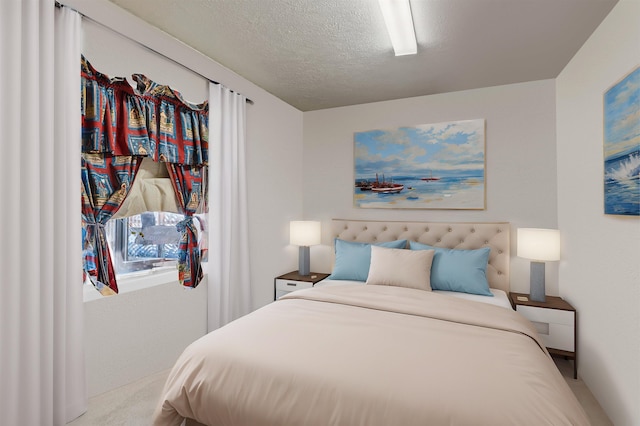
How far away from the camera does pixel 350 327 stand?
186cm

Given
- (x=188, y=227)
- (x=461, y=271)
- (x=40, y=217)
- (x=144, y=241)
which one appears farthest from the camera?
(x=461, y=271)

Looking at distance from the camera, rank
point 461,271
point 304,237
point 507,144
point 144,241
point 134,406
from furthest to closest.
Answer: point 304,237 < point 507,144 < point 461,271 < point 144,241 < point 134,406

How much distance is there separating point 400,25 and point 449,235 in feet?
6.61

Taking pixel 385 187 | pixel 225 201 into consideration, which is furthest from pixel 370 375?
pixel 385 187

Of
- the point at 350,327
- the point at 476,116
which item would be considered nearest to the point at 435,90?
the point at 476,116

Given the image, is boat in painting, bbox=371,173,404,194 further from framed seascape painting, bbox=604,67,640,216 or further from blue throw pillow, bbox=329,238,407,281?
framed seascape painting, bbox=604,67,640,216

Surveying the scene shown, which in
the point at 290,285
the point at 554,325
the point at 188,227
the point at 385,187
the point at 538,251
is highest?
the point at 385,187

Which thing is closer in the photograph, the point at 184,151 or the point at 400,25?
the point at 400,25

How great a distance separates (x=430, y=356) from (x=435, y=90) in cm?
268

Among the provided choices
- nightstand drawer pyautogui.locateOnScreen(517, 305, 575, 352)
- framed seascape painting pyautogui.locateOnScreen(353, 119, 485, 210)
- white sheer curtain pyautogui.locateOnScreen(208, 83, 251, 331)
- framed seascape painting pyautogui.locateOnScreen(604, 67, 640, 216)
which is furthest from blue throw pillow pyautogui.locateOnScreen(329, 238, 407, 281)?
framed seascape painting pyautogui.locateOnScreen(604, 67, 640, 216)

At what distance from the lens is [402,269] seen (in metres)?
2.80

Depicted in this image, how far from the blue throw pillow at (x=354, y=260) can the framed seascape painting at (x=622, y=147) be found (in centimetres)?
169

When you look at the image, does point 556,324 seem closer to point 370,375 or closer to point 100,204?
point 370,375

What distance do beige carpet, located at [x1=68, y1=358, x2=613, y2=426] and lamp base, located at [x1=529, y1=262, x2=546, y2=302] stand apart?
65cm
